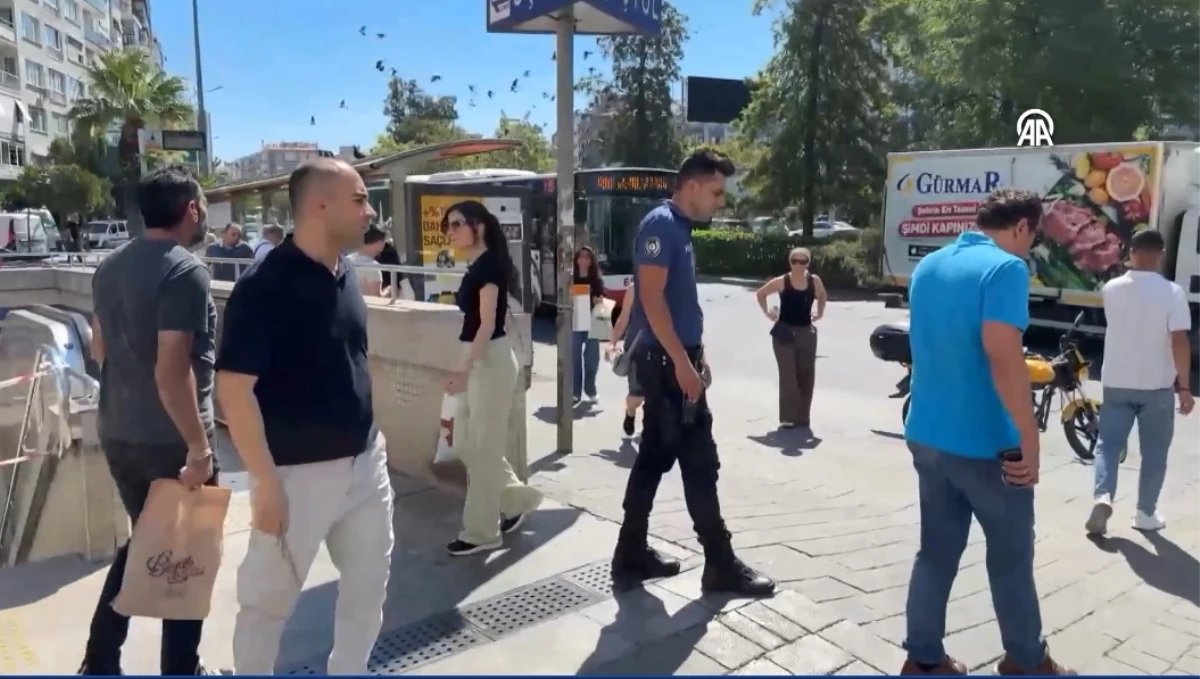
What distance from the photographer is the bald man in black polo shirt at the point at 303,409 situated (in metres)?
2.71

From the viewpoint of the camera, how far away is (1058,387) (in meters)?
7.61

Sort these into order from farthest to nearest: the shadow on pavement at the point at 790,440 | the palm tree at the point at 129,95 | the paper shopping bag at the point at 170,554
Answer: the palm tree at the point at 129,95 → the shadow on pavement at the point at 790,440 → the paper shopping bag at the point at 170,554

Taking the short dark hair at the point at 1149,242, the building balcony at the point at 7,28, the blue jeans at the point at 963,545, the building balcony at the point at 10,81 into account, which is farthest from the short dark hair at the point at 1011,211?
the building balcony at the point at 10,81

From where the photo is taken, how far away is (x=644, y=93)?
42156mm

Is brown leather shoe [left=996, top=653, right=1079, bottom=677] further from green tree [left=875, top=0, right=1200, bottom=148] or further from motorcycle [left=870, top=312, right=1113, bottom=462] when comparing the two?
green tree [left=875, top=0, right=1200, bottom=148]

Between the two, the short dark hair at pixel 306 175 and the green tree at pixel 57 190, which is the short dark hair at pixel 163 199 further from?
the green tree at pixel 57 190

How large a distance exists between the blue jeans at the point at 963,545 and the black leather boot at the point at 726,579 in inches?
32.9

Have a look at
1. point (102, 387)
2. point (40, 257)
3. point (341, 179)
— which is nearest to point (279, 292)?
point (341, 179)

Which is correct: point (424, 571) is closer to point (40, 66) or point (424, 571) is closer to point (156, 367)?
point (156, 367)

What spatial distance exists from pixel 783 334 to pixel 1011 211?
16.2 feet

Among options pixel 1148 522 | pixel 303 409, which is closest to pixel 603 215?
pixel 1148 522

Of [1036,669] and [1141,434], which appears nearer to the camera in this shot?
[1036,669]

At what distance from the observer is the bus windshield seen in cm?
1616

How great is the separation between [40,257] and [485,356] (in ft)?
51.5
